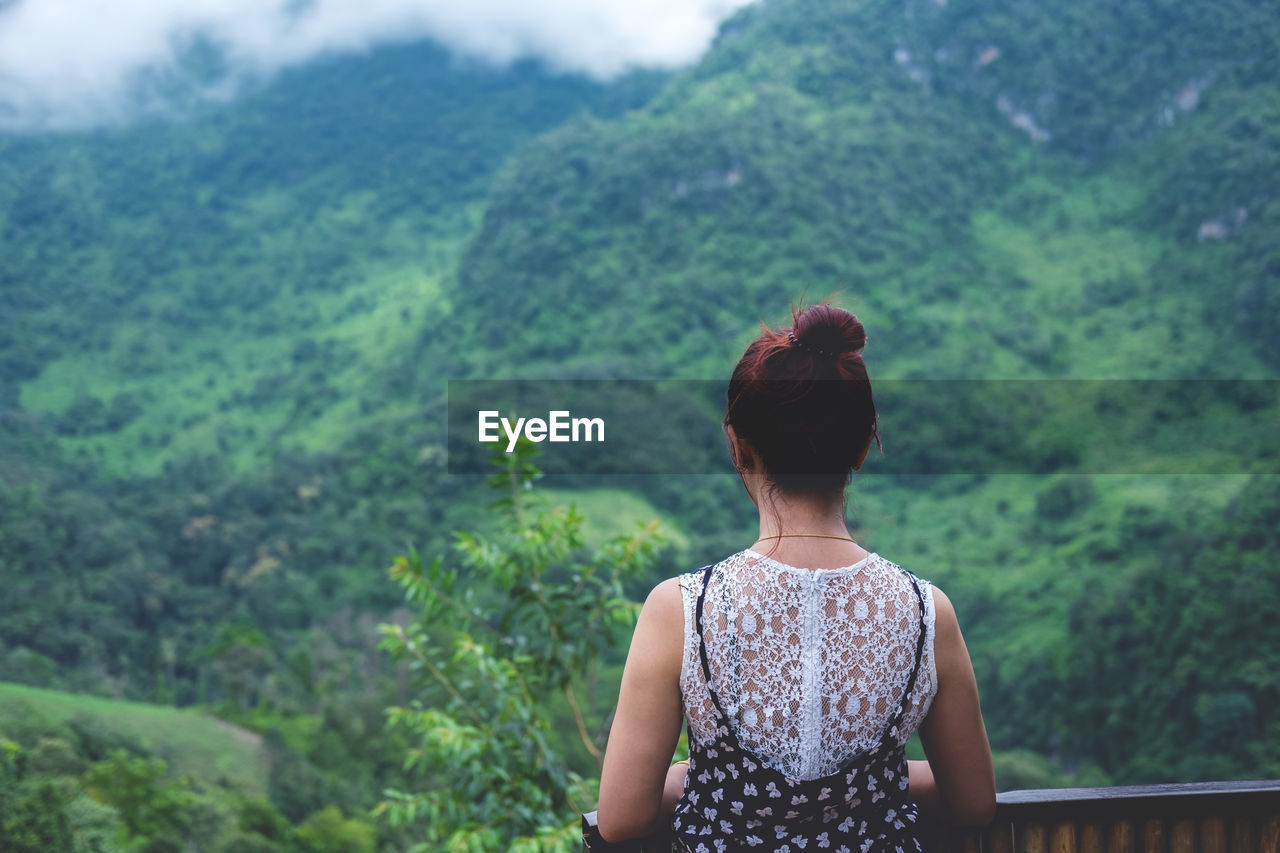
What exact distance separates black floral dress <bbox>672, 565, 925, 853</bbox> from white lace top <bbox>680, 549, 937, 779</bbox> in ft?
0.04

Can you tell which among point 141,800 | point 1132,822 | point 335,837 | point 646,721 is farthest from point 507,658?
point 335,837

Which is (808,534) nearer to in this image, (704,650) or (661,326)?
(704,650)

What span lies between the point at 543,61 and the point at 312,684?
65.9m

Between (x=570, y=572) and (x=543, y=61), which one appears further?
(x=543, y=61)

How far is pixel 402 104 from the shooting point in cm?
7844

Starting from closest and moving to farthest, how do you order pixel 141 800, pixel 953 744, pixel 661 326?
pixel 953 744 → pixel 141 800 → pixel 661 326

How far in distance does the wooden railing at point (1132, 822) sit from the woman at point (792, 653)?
0.30 metres

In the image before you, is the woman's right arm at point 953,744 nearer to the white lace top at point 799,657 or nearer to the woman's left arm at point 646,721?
the white lace top at point 799,657

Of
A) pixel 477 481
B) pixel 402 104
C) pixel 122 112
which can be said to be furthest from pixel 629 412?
pixel 122 112

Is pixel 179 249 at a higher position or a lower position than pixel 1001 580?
higher

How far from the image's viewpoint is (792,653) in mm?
908

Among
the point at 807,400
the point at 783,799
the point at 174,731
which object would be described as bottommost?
the point at 174,731

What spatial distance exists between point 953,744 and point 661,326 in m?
44.7

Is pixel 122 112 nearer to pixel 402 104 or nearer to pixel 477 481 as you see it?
pixel 402 104
